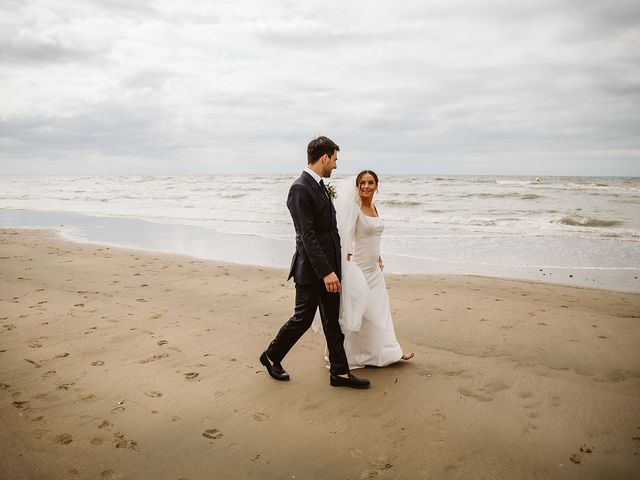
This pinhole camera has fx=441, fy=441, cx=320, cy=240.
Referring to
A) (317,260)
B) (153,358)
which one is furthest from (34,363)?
(317,260)

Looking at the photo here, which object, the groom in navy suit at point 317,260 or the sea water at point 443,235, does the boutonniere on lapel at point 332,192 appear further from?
the sea water at point 443,235

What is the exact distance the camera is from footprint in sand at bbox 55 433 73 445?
301 cm

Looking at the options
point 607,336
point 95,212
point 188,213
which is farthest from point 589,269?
point 95,212

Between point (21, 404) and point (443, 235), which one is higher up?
point (443, 235)

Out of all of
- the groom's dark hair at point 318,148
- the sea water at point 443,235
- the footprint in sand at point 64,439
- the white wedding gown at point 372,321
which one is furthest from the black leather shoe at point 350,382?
the sea water at point 443,235

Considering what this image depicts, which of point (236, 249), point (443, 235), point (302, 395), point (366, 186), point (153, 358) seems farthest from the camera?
point (443, 235)

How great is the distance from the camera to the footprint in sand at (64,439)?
301 cm

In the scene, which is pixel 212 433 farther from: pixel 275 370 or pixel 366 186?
pixel 366 186

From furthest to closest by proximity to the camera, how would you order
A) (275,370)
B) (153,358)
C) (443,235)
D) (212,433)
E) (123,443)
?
(443,235)
(153,358)
(275,370)
(212,433)
(123,443)

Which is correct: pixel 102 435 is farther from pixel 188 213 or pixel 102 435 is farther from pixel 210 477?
pixel 188 213

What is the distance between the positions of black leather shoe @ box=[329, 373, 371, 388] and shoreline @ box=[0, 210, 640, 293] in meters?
5.37

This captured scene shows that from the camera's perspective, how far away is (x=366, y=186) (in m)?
4.20

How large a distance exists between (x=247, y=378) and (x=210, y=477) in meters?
1.38

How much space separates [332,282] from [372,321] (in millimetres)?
940
